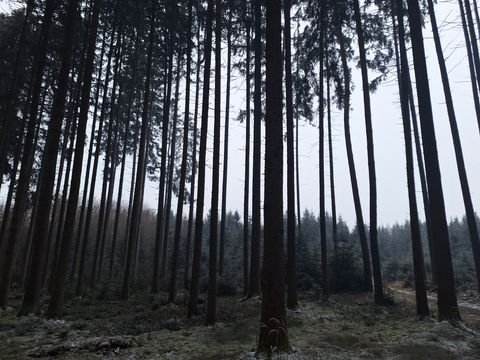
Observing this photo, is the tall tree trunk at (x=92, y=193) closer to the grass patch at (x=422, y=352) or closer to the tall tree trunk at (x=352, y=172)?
the tall tree trunk at (x=352, y=172)

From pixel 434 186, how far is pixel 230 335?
664 centimetres

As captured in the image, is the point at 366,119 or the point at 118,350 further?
the point at 366,119

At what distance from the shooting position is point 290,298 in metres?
10.7

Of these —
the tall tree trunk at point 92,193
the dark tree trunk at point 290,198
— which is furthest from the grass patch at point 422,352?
the tall tree trunk at point 92,193

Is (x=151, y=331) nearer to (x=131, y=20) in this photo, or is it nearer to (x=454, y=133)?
(x=131, y=20)

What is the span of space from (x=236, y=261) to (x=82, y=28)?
66.6 feet

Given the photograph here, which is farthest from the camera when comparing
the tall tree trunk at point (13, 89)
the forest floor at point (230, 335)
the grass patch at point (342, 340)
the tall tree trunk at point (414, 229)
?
the tall tree trunk at point (13, 89)

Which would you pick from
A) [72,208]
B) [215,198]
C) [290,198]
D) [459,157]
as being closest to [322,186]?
[290,198]

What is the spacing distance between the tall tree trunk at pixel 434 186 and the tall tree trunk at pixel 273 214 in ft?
16.5

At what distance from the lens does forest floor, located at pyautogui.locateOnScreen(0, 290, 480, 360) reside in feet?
21.6

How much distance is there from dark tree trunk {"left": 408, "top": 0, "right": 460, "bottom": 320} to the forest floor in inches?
28.7

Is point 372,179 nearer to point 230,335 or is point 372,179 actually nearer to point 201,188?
point 201,188

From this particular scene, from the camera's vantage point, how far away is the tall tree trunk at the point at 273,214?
20.0 ft

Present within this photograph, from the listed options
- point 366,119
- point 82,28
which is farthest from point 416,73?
point 82,28
